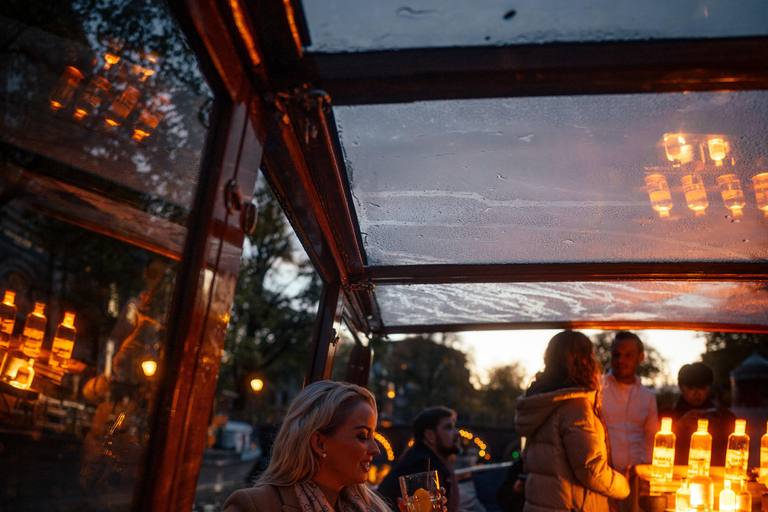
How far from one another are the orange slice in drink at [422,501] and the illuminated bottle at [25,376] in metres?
1.39

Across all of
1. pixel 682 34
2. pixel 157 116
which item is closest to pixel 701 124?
pixel 682 34

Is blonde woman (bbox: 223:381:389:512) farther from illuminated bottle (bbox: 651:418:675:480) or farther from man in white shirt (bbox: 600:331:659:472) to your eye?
man in white shirt (bbox: 600:331:659:472)

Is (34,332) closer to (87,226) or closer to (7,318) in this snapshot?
(7,318)

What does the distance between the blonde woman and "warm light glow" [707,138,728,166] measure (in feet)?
5.16

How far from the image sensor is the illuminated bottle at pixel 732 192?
2.37 m

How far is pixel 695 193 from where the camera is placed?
2.50 meters

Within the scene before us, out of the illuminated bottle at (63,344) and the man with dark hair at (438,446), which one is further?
the man with dark hair at (438,446)

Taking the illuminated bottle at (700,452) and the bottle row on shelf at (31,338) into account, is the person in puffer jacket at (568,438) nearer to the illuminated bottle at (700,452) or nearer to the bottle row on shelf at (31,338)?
the illuminated bottle at (700,452)

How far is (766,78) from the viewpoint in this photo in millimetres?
1600

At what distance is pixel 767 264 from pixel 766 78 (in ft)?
6.98

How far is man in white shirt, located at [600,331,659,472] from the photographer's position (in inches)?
159

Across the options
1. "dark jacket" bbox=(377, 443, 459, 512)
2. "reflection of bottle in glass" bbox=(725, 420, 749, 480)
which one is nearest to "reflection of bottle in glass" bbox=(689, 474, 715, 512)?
"reflection of bottle in glass" bbox=(725, 420, 749, 480)

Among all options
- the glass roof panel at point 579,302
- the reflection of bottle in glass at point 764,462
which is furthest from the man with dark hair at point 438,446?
the reflection of bottle in glass at point 764,462

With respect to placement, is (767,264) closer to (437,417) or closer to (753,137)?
(753,137)
